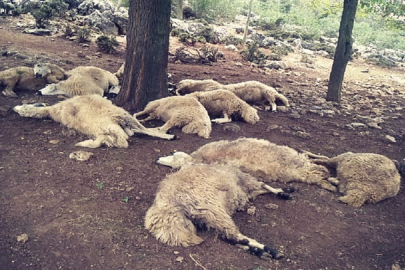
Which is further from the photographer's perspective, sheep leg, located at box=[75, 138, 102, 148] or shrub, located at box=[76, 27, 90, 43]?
shrub, located at box=[76, 27, 90, 43]

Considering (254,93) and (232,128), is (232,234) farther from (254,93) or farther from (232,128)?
(254,93)

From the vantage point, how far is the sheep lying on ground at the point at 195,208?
3479 millimetres

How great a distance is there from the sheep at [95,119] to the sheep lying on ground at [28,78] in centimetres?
125

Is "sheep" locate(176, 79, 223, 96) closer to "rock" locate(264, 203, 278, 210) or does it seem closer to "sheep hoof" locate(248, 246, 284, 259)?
"rock" locate(264, 203, 278, 210)

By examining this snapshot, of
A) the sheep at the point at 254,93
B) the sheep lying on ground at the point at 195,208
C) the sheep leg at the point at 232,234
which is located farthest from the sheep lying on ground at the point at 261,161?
the sheep at the point at 254,93

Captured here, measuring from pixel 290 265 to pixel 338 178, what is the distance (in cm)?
209

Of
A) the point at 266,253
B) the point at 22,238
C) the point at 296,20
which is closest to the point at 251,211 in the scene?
the point at 266,253

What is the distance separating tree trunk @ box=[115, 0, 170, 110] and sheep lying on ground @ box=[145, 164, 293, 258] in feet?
10.2

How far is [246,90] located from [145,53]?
2.90 metres

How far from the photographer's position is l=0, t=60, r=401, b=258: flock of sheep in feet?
11.9

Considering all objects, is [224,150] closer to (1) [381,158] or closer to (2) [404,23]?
(1) [381,158]

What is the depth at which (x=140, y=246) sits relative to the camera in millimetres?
3383

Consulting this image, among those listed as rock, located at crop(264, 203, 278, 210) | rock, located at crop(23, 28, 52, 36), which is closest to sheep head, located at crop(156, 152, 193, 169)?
rock, located at crop(264, 203, 278, 210)

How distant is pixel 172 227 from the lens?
3471 mm
